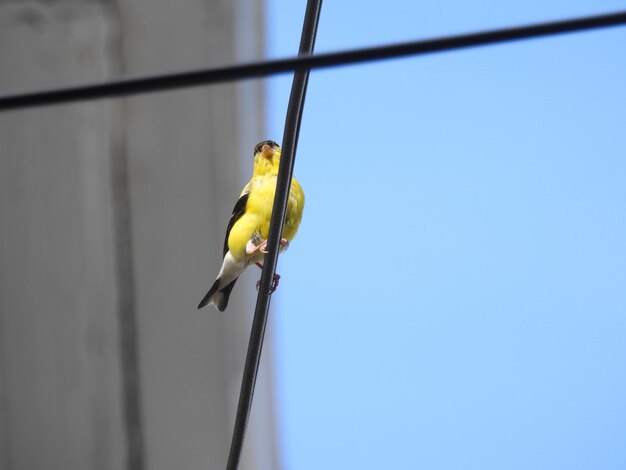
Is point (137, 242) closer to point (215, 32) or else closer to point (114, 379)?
point (114, 379)

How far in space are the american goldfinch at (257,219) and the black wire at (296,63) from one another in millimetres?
1290

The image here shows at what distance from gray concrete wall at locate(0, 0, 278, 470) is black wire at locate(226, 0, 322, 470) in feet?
9.89

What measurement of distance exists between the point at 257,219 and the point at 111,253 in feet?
7.92

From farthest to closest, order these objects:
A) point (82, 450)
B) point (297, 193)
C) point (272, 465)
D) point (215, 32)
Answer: point (82, 450) < point (215, 32) < point (272, 465) < point (297, 193)

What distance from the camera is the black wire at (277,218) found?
133cm

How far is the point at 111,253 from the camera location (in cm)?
479

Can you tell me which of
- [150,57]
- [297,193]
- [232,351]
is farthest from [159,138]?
[297,193]

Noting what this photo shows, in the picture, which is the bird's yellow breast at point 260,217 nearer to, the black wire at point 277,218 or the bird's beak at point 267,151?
the bird's beak at point 267,151

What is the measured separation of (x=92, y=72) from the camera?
15.4 ft

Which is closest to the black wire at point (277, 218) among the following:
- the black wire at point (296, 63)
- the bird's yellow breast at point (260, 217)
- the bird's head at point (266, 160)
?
the black wire at point (296, 63)

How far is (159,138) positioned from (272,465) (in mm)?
1495

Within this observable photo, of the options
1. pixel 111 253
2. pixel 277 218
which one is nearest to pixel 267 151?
pixel 277 218

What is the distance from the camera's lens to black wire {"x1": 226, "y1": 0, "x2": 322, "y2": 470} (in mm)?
1330

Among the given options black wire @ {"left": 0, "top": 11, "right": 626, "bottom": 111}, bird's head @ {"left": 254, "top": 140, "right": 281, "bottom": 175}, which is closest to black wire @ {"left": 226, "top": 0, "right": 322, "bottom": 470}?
black wire @ {"left": 0, "top": 11, "right": 626, "bottom": 111}
